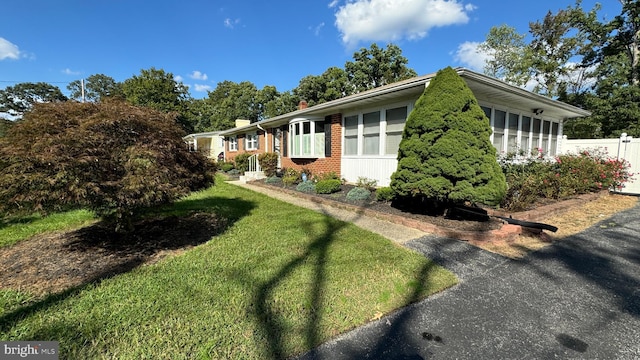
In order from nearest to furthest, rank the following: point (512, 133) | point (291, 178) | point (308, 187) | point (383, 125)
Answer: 1. point (383, 125)
2. point (512, 133)
3. point (308, 187)
4. point (291, 178)

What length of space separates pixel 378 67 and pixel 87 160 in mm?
31071

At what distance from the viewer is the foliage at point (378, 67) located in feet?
97.2

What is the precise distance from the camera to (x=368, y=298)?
275 cm

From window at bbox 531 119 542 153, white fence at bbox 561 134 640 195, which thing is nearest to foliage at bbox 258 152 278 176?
window at bbox 531 119 542 153

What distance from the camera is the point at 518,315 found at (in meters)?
2.54

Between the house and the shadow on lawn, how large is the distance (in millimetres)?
4762

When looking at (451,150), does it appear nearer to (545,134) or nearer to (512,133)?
(512,133)

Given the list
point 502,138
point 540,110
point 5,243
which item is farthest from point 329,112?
point 5,243

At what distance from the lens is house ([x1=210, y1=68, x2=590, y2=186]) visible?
24.6 feet

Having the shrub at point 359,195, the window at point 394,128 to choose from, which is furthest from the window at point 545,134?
the shrub at point 359,195

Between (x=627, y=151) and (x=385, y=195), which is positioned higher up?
(x=627, y=151)

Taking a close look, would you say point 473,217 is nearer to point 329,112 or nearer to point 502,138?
point 502,138

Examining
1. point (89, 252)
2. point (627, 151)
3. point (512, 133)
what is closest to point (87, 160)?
point (89, 252)

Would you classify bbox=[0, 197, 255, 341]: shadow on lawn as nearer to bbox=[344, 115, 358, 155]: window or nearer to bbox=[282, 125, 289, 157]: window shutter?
bbox=[344, 115, 358, 155]: window
